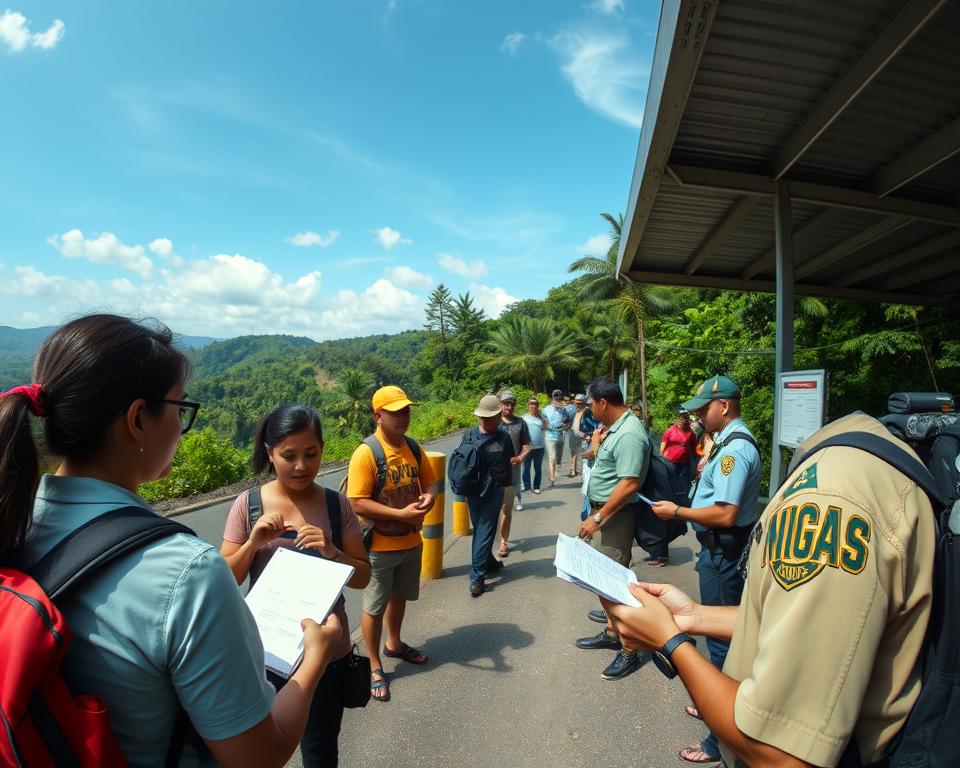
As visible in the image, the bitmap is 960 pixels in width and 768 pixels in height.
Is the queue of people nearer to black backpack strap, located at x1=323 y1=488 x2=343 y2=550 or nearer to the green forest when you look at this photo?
the green forest

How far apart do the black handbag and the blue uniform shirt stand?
2053mm

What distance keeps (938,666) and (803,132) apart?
4.22 m

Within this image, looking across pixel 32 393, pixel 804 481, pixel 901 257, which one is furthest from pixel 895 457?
pixel 901 257

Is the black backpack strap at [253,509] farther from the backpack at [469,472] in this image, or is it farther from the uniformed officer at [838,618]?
the backpack at [469,472]

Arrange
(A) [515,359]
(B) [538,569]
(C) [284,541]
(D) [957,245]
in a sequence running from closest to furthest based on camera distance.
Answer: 1. (C) [284,541]
2. (B) [538,569]
3. (D) [957,245]
4. (A) [515,359]

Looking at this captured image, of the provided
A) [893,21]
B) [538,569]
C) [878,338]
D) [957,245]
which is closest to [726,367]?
[878,338]

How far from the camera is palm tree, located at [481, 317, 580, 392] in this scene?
4122 centimetres

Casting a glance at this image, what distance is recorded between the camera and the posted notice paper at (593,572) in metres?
1.56

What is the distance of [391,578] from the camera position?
11.6 feet

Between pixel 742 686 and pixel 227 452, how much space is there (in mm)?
12627

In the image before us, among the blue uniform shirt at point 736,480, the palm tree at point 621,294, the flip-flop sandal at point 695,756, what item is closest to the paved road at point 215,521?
the flip-flop sandal at point 695,756

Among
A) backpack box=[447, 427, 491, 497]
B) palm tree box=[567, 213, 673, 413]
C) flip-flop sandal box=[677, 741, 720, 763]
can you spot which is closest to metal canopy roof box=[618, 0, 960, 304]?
backpack box=[447, 427, 491, 497]

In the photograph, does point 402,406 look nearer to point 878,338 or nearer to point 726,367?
point 878,338

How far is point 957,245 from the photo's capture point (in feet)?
22.1
